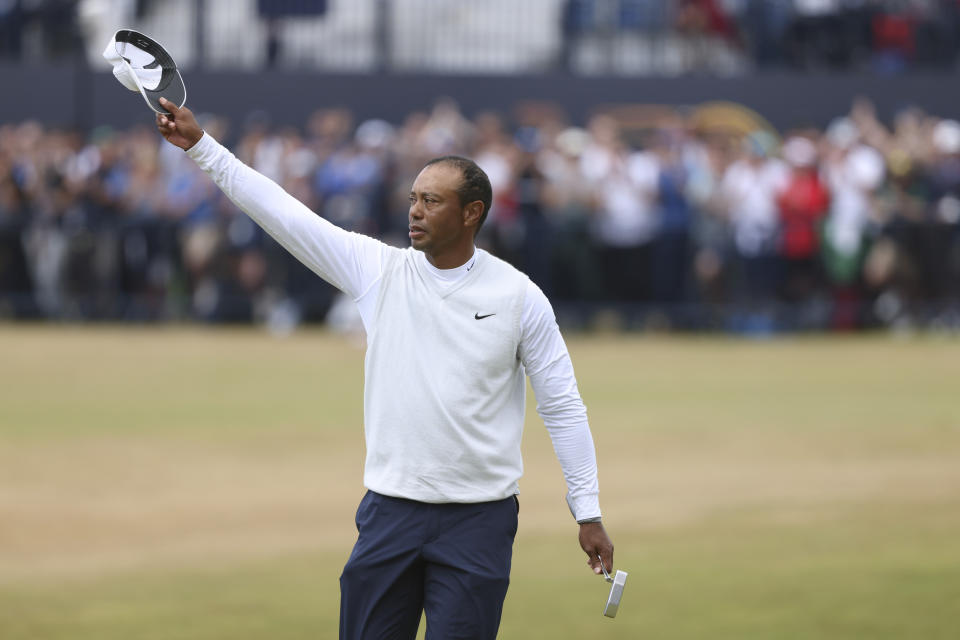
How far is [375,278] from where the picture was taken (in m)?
4.77

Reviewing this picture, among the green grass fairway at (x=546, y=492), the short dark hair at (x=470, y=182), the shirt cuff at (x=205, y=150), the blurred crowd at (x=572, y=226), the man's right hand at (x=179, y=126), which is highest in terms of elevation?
the man's right hand at (x=179, y=126)

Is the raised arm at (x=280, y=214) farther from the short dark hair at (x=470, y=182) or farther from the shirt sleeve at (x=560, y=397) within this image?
the shirt sleeve at (x=560, y=397)

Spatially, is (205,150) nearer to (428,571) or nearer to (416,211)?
(416,211)

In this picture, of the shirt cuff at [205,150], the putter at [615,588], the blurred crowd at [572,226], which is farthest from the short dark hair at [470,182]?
the blurred crowd at [572,226]

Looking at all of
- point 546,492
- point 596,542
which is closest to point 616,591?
point 596,542

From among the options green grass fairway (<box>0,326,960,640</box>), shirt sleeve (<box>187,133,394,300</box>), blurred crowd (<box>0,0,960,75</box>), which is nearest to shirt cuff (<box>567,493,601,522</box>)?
shirt sleeve (<box>187,133,394,300</box>)

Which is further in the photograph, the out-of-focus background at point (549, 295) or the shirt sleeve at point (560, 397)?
the out-of-focus background at point (549, 295)

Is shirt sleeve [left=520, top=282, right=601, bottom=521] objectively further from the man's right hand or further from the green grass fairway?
the green grass fairway

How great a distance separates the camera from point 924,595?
8.00m

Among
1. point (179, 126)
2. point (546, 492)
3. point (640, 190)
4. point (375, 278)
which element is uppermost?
point (179, 126)

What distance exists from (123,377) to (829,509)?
8139mm

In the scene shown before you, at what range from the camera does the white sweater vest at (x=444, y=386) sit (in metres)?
4.61

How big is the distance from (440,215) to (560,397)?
73 centimetres

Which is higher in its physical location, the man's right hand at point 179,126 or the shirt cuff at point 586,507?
the man's right hand at point 179,126
